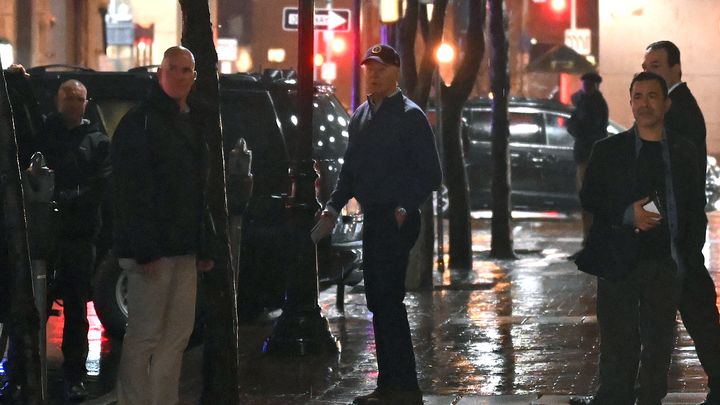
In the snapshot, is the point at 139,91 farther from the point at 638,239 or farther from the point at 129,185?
the point at 638,239

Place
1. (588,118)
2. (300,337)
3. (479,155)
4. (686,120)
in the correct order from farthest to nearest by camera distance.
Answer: (479,155) → (588,118) → (300,337) → (686,120)

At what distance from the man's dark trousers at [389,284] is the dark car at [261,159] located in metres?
2.83

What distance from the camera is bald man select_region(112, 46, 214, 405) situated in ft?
22.7

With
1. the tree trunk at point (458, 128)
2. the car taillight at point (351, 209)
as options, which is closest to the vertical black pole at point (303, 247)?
the car taillight at point (351, 209)

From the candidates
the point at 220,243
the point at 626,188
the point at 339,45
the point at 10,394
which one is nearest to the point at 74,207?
the point at 10,394

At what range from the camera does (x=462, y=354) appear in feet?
32.4

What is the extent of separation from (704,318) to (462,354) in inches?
108

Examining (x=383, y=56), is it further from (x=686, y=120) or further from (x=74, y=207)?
(x=74, y=207)

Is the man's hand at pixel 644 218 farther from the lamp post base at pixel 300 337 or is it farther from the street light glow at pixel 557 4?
the street light glow at pixel 557 4

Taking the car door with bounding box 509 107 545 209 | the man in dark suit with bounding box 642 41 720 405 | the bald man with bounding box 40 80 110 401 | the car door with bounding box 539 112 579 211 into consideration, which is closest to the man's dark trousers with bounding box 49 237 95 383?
the bald man with bounding box 40 80 110 401

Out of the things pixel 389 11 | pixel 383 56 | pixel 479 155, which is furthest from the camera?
pixel 479 155

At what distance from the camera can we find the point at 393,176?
798 centimetres

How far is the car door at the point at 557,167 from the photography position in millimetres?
22906

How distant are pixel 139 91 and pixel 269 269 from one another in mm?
1804
